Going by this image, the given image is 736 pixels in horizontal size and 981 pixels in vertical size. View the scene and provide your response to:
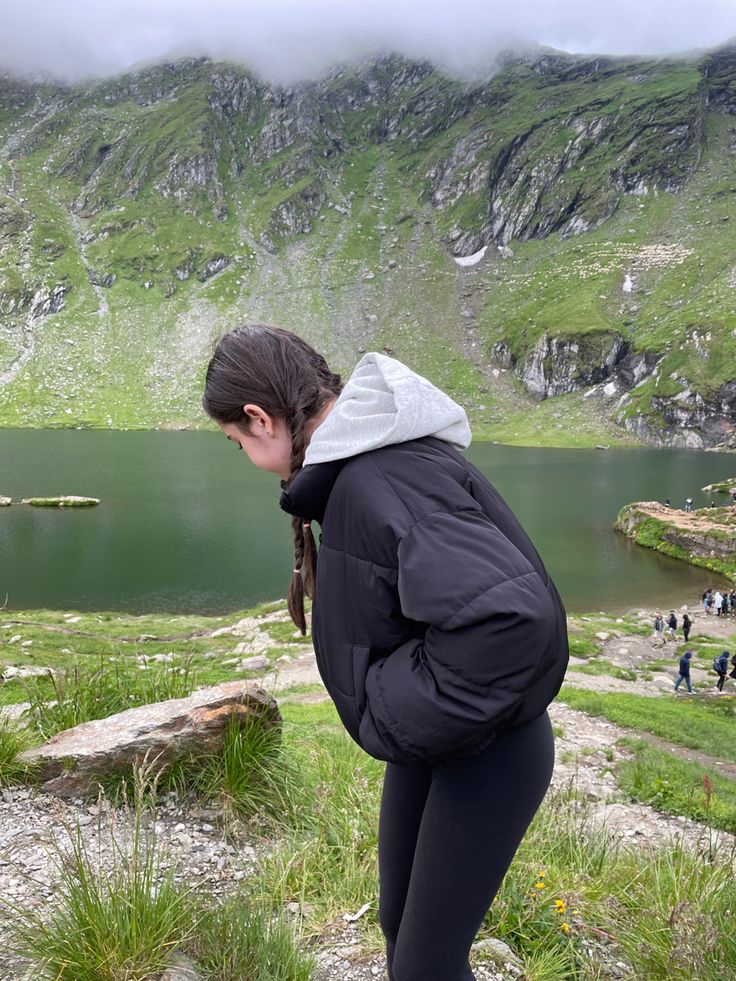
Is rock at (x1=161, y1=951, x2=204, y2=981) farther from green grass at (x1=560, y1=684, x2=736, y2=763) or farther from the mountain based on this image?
the mountain

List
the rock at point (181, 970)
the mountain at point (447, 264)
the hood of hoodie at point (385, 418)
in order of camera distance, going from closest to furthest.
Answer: the hood of hoodie at point (385, 418), the rock at point (181, 970), the mountain at point (447, 264)

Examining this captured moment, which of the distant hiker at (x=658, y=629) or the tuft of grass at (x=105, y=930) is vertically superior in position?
the tuft of grass at (x=105, y=930)

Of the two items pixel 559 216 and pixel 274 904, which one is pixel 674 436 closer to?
pixel 559 216

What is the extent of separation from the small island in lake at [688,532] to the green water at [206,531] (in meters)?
1.21

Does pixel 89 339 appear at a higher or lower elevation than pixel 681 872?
higher

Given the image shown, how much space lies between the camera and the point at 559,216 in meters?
161

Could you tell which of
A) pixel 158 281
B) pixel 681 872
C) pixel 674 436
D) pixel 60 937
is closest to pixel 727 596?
pixel 681 872

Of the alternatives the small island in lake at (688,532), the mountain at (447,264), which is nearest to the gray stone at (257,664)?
the small island in lake at (688,532)

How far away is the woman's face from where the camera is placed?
222cm

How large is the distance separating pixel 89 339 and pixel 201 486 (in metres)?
101

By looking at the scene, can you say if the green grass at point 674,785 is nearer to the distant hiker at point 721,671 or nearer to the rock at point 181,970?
the rock at point 181,970

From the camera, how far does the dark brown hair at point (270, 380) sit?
216 centimetres

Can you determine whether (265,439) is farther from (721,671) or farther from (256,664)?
(721,671)

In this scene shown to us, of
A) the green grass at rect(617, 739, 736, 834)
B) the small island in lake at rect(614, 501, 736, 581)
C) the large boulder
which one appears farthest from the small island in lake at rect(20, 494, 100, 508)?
the large boulder
